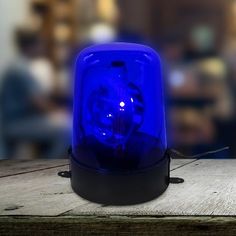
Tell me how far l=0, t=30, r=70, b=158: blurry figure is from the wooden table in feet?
0.41

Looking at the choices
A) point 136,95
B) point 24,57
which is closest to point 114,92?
point 136,95

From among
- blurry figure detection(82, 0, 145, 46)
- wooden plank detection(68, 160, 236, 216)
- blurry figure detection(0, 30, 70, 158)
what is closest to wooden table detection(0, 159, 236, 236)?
wooden plank detection(68, 160, 236, 216)

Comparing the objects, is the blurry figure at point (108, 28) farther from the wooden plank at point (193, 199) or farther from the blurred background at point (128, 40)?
the wooden plank at point (193, 199)

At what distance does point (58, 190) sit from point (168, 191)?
151 millimetres

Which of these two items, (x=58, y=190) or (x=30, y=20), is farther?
(x=30, y=20)

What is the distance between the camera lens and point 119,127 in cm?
56

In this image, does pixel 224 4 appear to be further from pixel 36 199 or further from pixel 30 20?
pixel 36 199

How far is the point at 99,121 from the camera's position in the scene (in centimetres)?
57

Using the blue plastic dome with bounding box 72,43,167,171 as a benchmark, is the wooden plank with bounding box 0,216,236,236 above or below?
below

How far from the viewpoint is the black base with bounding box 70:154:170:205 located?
54 centimetres

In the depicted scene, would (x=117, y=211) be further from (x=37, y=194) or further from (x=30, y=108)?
(x=30, y=108)

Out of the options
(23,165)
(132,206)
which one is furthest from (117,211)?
(23,165)

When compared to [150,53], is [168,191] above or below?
below

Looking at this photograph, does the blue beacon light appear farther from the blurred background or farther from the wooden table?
the blurred background
